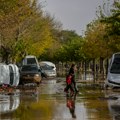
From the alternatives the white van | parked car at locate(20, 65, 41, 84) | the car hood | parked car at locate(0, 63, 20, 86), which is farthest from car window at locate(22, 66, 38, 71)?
the car hood

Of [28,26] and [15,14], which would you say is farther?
[28,26]

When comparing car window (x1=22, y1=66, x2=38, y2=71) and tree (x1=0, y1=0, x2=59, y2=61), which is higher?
tree (x1=0, y1=0, x2=59, y2=61)

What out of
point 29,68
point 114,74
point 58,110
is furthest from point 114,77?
point 29,68

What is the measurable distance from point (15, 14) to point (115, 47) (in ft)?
40.9

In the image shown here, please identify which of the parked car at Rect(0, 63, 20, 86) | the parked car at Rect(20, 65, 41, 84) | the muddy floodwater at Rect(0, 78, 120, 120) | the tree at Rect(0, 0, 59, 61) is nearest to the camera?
the muddy floodwater at Rect(0, 78, 120, 120)

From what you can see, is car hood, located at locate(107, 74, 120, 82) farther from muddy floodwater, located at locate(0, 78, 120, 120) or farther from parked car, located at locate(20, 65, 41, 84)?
parked car, located at locate(20, 65, 41, 84)

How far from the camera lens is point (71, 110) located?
64.8ft

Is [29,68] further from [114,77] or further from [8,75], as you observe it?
[114,77]

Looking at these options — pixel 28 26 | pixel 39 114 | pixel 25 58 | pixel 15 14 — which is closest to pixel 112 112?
pixel 39 114

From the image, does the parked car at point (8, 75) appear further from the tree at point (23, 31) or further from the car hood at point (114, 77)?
the car hood at point (114, 77)

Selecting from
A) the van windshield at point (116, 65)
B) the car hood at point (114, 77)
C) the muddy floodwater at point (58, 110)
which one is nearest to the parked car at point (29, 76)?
the van windshield at point (116, 65)

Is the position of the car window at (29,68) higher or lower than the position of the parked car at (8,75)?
higher

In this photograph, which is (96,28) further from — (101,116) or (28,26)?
(101,116)

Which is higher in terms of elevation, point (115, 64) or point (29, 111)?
point (115, 64)
